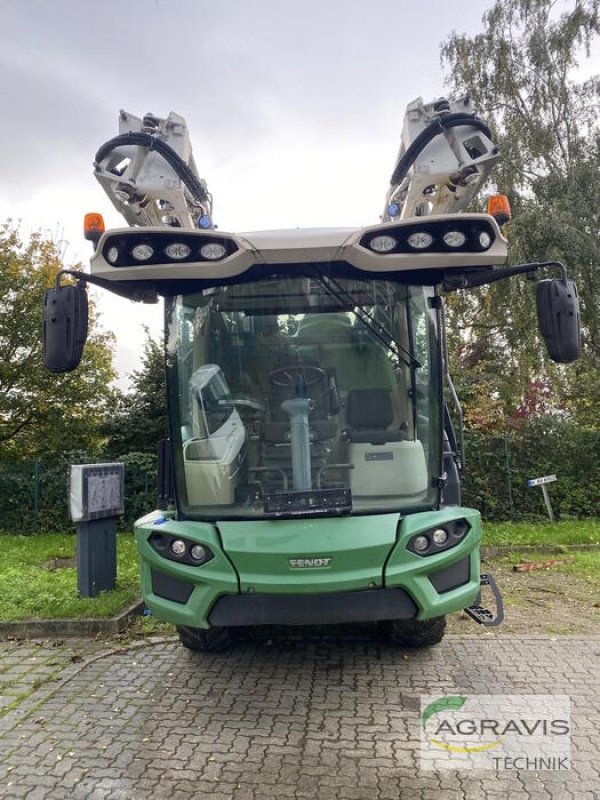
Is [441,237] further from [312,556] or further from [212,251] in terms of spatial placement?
[312,556]

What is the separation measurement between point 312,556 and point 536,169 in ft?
51.3

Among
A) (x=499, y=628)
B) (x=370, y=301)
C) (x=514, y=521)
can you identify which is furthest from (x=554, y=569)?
(x=370, y=301)

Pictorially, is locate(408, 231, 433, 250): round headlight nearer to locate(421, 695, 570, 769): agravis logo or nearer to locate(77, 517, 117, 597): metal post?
locate(421, 695, 570, 769): agravis logo

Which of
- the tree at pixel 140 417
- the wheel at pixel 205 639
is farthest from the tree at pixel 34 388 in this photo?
the wheel at pixel 205 639

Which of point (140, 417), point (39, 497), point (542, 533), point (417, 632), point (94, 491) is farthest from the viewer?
point (140, 417)

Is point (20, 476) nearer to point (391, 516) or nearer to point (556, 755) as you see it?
point (391, 516)

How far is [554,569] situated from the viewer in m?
7.68

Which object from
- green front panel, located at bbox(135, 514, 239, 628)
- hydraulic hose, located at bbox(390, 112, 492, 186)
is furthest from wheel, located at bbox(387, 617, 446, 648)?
hydraulic hose, located at bbox(390, 112, 492, 186)

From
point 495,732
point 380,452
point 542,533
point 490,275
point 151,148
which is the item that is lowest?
point 495,732

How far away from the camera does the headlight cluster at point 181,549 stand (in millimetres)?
3684

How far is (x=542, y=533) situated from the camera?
31.9 ft

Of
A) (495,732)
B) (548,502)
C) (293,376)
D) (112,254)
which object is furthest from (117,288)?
(548,502)

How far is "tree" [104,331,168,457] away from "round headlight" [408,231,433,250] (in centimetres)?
976

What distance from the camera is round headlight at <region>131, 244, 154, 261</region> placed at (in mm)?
3639
